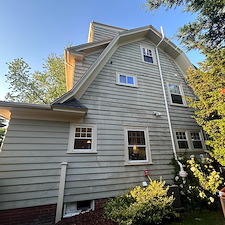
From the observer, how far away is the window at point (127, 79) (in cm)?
602

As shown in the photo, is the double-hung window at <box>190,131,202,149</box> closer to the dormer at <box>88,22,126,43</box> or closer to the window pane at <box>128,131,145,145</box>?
the window pane at <box>128,131,145,145</box>

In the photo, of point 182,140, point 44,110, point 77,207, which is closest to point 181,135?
point 182,140

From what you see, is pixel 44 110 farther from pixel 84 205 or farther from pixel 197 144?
pixel 197 144

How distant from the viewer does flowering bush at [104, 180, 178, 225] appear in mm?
2920

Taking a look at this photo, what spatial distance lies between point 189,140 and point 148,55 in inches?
209

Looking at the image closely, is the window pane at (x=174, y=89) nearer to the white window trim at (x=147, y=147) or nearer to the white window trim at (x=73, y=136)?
the white window trim at (x=147, y=147)

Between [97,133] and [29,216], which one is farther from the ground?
[97,133]

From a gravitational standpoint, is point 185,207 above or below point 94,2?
below

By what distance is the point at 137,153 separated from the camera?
5.09 m

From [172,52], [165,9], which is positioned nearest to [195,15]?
[165,9]

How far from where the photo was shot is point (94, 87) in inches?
209

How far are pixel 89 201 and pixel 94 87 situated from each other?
14.0 ft

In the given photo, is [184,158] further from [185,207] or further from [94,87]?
[94,87]

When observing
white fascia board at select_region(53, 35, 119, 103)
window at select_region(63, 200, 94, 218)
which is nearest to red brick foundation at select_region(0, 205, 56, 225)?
window at select_region(63, 200, 94, 218)
